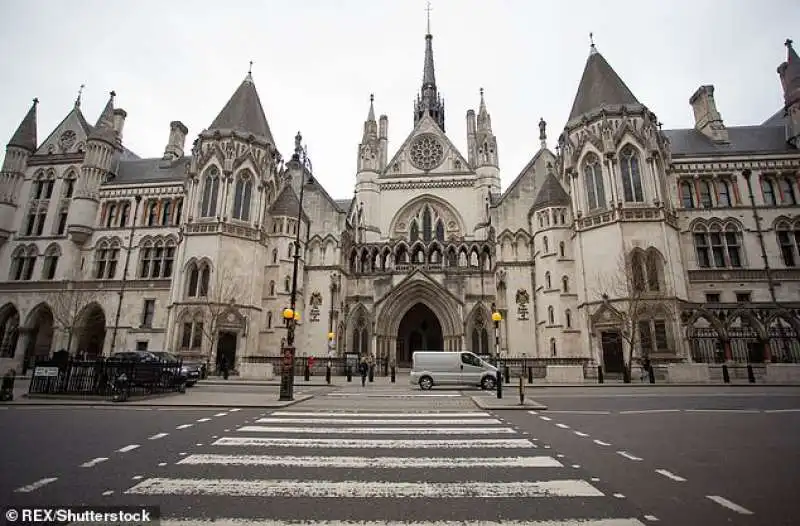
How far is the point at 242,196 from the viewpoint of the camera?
101 feet

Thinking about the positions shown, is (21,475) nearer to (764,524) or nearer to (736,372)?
(764,524)

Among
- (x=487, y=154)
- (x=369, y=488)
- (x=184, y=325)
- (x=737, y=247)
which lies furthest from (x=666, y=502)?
(x=487, y=154)

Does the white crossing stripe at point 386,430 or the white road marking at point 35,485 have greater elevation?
the white crossing stripe at point 386,430

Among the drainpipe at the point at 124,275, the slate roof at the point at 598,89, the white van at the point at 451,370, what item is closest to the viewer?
the white van at the point at 451,370

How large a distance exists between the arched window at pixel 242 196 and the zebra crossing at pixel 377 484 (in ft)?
84.0

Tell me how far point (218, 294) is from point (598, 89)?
31.1 m

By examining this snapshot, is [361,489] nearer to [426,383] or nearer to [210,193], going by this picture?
[426,383]

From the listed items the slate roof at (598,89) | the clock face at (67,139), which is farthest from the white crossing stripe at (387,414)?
the clock face at (67,139)

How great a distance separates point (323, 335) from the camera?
30.2 meters

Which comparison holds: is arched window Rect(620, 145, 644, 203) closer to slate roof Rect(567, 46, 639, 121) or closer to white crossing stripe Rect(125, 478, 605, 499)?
slate roof Rect(567, 46, 639, 121)

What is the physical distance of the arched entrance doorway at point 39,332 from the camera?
3338cm

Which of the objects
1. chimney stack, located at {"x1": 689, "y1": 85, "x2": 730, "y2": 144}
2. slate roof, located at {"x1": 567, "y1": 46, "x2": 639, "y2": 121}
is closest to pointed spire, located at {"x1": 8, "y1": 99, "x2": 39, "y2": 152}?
slate roof, located at {"x1": 567, "y1": 46, "x2": 639, "y2": 121}

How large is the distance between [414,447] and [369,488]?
2103 millimetres

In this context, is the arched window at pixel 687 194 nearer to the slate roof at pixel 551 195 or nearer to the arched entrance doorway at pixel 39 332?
the slate roof at pixel 551 195
